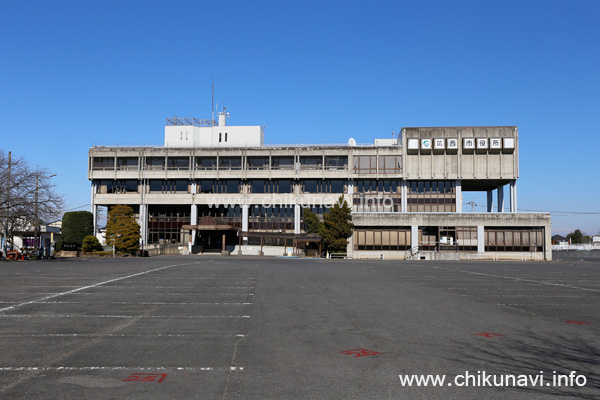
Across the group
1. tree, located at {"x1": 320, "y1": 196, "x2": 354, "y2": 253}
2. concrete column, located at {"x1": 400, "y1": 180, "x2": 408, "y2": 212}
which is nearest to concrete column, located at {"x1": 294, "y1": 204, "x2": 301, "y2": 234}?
tree, located at {"x1": 320, "y1": 196, "x2": 354, "y2": 253}

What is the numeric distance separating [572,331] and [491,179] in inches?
2644

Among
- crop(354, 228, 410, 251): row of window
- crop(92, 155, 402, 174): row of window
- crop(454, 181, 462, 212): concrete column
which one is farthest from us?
crop(92, 155, 402, 174): row of window

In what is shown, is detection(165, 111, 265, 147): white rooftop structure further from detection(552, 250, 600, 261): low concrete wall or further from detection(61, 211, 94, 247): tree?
detection(552, 250, 600, 261): low concrete wall

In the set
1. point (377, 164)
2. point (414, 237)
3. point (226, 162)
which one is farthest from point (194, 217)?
point (414, 237)

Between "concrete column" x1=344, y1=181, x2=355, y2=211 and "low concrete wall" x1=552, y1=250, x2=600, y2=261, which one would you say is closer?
"low concrete wall" x1=552, y1=250, x2=600, y2=261

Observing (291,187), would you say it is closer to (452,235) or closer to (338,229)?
(338,229)

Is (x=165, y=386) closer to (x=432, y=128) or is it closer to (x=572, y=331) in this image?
(x=572, y=331)

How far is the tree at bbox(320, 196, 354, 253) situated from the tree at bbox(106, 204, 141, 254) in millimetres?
24292

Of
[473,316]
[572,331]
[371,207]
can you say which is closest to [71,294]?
[473,316]

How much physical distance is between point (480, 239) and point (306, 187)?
27.3m

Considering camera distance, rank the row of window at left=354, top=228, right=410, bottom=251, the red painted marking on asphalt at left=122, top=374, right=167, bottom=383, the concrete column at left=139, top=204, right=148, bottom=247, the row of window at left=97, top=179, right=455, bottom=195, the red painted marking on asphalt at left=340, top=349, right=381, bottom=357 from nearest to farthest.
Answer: the red painted marking on asphalt at left=122, top=374, right=167, bottom=383 → the red painted marking on asphalt at left=340, top=349, right=381, bottom=357 → the row of window at left=354, top=228, right=410, bottom=251 → the row of window at left=97, top=179, right=455, bottom=195 → the concrete column at left=139, top=204, right=148, bottom=247

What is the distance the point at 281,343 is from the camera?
32.3 feet

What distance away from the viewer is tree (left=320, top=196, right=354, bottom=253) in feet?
212

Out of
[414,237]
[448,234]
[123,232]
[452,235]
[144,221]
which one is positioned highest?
[144,221]
